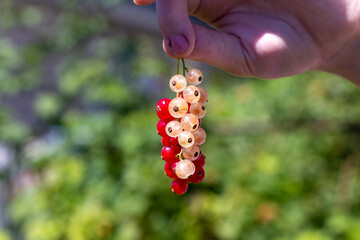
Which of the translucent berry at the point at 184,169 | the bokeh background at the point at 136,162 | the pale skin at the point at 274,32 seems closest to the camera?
the translucent berry at the point at 184,169

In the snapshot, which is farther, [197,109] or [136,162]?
[136,162]

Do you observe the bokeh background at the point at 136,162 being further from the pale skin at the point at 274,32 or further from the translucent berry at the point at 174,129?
the translucent berry at the point at 174,129

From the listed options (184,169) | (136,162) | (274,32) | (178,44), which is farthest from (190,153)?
(136,162)

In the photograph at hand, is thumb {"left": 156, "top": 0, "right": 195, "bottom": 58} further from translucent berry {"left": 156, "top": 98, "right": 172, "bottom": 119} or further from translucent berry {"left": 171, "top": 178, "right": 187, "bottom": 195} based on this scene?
translucent berry {"left": 171, "top": 178, "right": 187, "bottom": 195}

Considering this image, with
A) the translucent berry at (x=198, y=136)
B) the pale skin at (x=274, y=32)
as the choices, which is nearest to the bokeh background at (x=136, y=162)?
the pale skin at (x=274, y=32)

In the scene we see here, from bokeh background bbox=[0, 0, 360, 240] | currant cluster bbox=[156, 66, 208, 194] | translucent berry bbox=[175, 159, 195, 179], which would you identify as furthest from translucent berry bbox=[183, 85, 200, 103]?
bokeh background bbox=[0, 0, 360, 240]

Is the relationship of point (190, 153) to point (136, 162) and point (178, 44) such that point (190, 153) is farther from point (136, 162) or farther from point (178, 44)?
point (136, 162)

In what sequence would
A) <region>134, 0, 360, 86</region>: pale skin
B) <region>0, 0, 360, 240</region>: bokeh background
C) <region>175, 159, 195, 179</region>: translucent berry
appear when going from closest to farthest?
<region>175, 159, 195, 179</region>: translucent berry < <region>134, 0, 360, 86</region>: pale skin < <region>0, 0, 360, 240</region>: bokeh background
